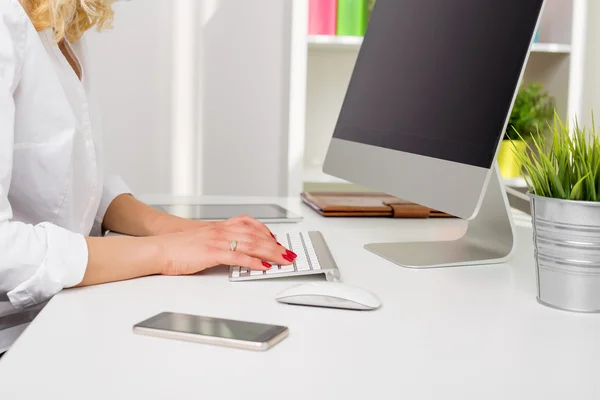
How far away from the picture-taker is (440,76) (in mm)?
975

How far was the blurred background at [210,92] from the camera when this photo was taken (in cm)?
240

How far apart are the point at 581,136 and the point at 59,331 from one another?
570 millimetres

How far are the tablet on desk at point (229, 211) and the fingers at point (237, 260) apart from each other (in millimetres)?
437

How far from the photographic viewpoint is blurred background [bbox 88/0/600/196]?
2.40 metres

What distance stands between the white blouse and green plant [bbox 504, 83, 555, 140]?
1.43 m

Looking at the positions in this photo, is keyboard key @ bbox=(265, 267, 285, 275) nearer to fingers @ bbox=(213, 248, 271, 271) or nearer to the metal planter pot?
fingers @ bbox=(213, 248, 271, 271)

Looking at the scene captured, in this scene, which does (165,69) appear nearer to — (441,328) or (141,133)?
(141,133)

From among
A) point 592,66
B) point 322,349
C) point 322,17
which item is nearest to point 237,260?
point 322,349

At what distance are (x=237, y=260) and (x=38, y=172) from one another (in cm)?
32

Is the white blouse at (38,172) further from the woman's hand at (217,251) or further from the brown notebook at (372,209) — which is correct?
the brown notebook at (372,209)

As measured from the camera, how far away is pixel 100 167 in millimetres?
1156

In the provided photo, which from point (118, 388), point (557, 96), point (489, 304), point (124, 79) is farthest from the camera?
point (124, 79)

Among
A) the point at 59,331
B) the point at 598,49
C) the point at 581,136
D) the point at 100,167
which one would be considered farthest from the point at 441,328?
the point at 598,49

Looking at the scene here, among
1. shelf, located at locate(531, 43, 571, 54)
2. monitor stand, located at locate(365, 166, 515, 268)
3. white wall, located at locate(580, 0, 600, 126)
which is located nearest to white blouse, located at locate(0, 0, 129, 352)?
monitor stand, located at locate(365, 166, 515, 268)
